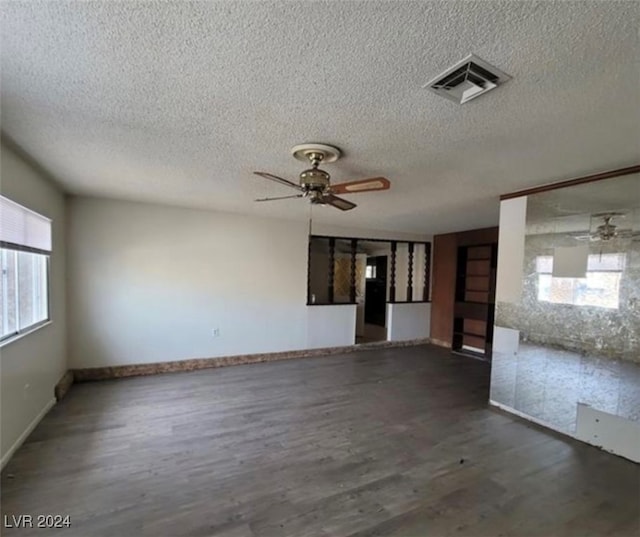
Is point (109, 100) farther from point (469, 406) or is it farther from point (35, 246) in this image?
point (469, 406)

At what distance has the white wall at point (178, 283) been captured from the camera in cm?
447

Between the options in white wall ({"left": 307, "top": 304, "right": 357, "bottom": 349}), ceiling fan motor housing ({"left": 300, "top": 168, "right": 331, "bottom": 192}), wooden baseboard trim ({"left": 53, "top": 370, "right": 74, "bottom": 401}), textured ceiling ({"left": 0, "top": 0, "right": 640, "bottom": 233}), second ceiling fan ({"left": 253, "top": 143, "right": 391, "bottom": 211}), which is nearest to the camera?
textured ceiling ({"left": 0, "top": 0, "right": 640, "bottom": 233})

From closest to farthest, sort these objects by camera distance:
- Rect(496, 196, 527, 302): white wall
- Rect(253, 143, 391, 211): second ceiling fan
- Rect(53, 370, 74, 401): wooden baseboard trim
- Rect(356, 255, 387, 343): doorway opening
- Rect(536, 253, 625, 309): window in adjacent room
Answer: Rect(253, 143, 391, 211): second ceiling fan < Rect(536, 253, 625, 309): window in adjacent room < Rect(496, 196, 527, 302): white wall < Rect(53, 370, 74, 401): wooden baseboard trim < Rect(356, 255, 387, 343): doorway opening

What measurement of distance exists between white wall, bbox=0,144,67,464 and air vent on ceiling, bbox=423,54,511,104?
3.01 metres

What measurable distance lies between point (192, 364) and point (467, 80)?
4987 mm

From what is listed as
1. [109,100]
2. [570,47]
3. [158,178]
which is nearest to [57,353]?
[158,178]

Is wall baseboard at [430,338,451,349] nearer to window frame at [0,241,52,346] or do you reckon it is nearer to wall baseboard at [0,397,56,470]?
A: wall baseboard at [0,397,56,470]

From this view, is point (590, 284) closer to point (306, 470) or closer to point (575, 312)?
point (575, 312)

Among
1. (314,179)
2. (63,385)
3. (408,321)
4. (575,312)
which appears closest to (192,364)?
(63,385)

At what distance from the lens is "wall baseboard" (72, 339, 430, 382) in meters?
4.46

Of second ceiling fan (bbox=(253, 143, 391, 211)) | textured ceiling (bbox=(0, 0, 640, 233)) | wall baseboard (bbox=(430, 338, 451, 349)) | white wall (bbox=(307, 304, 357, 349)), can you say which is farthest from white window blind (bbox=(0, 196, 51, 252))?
wall baseboard (bbox=(430, 338, 451, 349))

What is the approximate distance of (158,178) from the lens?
3.41 metres

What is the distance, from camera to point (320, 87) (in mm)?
1660

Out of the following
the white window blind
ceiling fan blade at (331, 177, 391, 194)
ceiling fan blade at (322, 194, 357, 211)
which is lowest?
the white window blind
